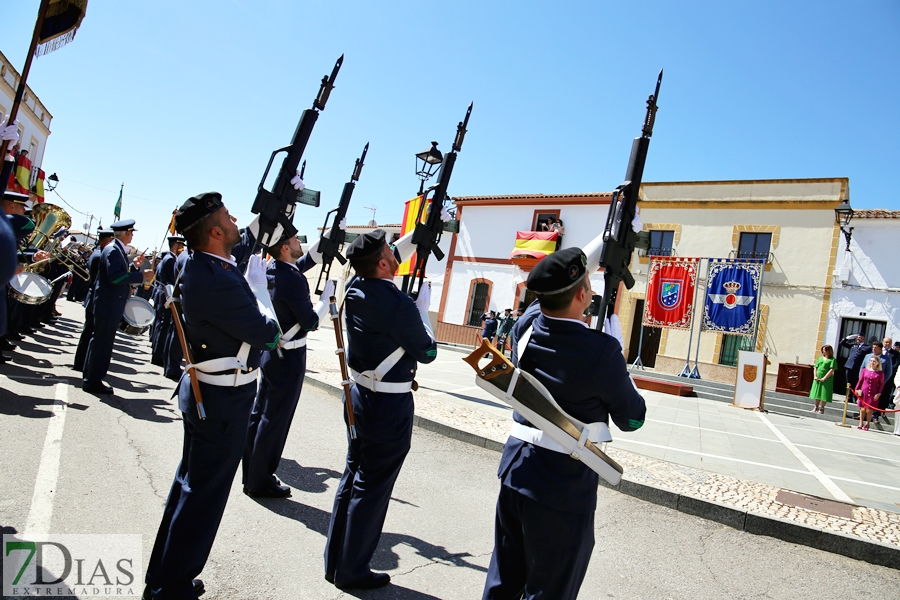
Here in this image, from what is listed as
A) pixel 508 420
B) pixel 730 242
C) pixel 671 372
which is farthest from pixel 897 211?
pixel 508 420

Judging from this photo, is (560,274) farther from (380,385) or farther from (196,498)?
(196,498)

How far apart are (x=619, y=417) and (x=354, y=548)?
1.59 meters

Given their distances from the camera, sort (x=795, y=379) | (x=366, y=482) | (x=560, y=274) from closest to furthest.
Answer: (x=560, y=274), (x=366, y=482), (x=795, y=379)

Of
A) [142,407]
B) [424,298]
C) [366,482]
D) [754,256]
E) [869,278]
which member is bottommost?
[142,407]

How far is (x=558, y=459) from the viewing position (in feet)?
7.11

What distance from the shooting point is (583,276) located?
225 centimetres

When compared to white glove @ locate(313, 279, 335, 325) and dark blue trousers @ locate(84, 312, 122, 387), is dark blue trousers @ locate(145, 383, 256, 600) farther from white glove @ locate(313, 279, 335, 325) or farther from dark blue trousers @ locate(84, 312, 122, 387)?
dark blue trousers @ locate(84, 312, 122, 387)

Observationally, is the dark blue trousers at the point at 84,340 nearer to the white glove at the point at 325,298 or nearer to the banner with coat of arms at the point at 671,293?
the white glove at the point at 325,298

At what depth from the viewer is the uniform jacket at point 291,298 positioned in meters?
4.08

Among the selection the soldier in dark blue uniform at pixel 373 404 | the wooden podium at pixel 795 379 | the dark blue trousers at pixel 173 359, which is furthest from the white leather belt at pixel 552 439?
the wooden podium at pixel 795 379

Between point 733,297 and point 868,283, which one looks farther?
point 733,297

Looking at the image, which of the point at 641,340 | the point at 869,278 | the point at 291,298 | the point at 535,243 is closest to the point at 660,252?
the point at 641,340

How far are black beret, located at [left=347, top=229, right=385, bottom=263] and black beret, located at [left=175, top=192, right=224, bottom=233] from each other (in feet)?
2.68

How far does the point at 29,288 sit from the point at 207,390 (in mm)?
6367
